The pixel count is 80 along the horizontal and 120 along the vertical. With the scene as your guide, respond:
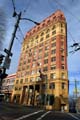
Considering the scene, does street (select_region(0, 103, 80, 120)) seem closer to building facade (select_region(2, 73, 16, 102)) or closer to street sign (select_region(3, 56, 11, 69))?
street sign (select_region(3, 56, 11, 69))

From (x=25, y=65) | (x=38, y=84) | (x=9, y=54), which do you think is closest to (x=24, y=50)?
(x=25, y=65)

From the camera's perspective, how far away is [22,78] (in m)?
84.1

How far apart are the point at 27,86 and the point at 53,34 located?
74.6ft

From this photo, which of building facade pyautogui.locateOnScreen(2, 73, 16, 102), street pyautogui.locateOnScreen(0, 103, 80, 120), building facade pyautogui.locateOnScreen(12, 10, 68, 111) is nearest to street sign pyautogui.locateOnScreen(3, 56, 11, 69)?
street pyautogui.locateOnScreen(0, 103, 80, 120)

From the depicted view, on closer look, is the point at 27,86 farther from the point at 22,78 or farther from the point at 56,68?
the point at 56,68

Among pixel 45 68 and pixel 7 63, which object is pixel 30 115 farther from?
pixel 45 68

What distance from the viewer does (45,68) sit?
239ft

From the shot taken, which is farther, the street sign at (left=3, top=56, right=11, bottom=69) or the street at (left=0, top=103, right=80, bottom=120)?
the street at (left=0, top=103, right=80, bottom=120)

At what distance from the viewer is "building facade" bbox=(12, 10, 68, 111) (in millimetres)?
64688

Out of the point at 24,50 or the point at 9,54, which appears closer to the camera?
the point at 9,54

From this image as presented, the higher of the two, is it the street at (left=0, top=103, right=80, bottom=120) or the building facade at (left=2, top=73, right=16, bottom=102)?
the building facade at (left=2, top=73, right=16, bottom=102)

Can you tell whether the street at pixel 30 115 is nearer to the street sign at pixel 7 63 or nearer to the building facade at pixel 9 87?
the street sign at pixel 7 63

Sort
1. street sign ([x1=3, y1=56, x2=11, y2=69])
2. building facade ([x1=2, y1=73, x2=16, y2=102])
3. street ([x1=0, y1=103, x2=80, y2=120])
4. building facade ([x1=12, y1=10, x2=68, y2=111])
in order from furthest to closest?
building facade ([x1=2, y1=73, x2=16, y2=102])
building facade ([x1=12, y1=10, x2=68, y2=111])
street ([x1=0, y1=103, x2=80, y2=120])
street sign ([x1=3, y1=56, x2=11, y2=69])

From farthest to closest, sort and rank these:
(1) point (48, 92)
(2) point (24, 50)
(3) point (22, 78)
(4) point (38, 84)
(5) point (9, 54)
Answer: (2) point (24, 50)
(3) point (22, 78)
(4) point (38, 84)
(1) point (48, 92)
(5) point (9, 54)
